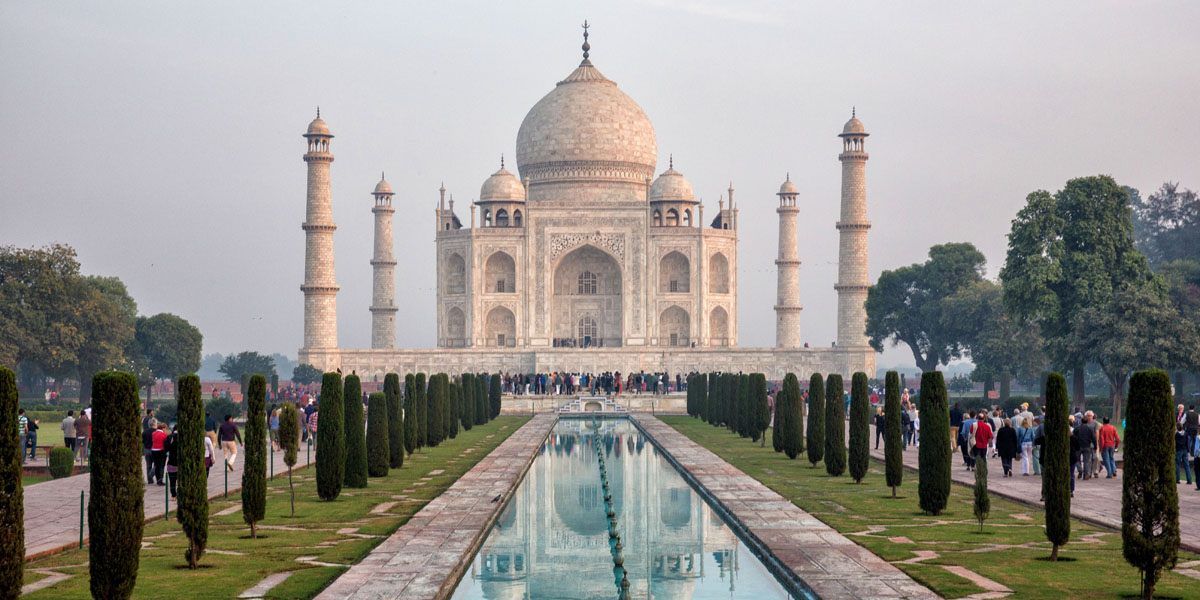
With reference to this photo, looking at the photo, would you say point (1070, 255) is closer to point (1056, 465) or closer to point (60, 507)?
point (1056, 465)

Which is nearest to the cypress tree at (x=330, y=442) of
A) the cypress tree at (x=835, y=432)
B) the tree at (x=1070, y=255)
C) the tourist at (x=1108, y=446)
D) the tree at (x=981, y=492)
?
the cypress tree at (x=835, y=432)

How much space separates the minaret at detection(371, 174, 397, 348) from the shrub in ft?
109

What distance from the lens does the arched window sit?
51.6 metres

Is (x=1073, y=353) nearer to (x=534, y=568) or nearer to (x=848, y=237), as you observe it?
(x=848, y=237)

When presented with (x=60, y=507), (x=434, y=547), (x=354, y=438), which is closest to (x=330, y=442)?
(x=354, y=438)

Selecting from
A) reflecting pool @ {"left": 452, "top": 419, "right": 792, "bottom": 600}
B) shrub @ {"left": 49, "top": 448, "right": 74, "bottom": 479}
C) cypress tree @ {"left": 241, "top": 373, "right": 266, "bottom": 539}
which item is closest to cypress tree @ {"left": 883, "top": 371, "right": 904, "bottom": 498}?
reflecting pool @ {"left": 452, "top": 419, "right": 792, "bottom": 600}

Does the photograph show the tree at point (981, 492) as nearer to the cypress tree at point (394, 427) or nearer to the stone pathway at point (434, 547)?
the stone pathway at point (434, 547)

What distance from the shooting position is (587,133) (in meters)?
52.4

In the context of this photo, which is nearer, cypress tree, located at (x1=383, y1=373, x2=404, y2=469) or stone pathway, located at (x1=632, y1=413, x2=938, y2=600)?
stone pathway, located at (x1=632, y1=413, x2=938, y2=600)

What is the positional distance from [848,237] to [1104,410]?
→ 49.7ft

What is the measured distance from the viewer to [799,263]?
51312mm

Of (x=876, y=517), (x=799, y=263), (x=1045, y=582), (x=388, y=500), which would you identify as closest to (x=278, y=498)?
(x=388, y=500)

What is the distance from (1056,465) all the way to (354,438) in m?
8.30

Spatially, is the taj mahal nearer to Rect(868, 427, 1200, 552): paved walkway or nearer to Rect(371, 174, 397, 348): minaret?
Rect(371, 174, 397, 348): minaret
